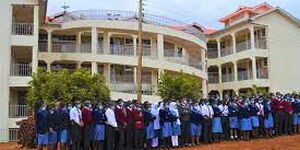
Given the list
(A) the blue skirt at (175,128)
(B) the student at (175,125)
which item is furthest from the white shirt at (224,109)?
(A) the blue skirt at (175,128)

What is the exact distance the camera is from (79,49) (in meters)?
34.7

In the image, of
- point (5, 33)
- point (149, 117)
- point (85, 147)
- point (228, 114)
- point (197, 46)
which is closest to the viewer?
point (85, 147)

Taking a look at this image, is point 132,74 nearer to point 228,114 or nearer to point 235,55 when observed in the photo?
point 235,55

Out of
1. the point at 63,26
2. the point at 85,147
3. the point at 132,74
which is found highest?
the point at 63,26

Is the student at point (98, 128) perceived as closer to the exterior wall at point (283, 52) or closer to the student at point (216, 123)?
the student at point (216, 123)

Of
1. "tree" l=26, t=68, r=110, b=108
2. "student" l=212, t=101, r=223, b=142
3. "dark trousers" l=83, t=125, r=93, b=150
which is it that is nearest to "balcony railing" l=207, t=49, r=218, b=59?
"tree" l=26, t=68, r=110, b=108

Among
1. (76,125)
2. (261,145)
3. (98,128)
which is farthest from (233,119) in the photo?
(76,125)

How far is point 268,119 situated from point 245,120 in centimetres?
119

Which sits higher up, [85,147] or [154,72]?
[154,72]

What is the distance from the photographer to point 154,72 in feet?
122

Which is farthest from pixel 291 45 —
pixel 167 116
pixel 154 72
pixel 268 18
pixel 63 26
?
pixel 167 116

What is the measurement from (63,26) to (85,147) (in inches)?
738

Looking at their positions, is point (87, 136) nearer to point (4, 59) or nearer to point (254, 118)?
point (254, 118)

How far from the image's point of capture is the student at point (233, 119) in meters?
20.0
